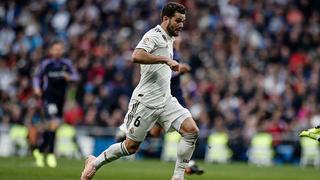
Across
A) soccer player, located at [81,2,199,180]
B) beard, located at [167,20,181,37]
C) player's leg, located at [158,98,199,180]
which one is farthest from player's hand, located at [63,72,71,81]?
beard, located at [167,20,181,37]

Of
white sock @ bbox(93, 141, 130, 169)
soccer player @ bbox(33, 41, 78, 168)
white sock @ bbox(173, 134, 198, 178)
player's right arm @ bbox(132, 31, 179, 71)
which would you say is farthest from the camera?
soccer player @ bbox(33, 41, 78, 168)

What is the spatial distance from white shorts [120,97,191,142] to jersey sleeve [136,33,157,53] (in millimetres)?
811

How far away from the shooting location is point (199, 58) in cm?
2888

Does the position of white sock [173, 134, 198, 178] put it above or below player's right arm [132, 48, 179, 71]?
below

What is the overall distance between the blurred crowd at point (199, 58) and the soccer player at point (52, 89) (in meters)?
7.29

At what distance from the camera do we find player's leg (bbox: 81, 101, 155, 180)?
1241 cm

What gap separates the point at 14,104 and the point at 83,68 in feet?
8.24

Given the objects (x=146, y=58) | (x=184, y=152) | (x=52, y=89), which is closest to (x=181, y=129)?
(x=184, y=152)

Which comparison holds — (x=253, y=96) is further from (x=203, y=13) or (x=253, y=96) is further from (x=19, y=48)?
(x=19, y=48)

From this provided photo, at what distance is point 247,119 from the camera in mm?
26484

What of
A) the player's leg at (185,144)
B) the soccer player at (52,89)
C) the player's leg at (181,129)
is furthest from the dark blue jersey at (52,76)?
the player's leg at (185,144)

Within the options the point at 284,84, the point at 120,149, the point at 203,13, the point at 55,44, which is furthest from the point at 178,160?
the point at 203,13

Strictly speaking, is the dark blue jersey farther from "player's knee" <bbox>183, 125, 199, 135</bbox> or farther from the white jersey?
"player's knee" <bbox>183, 125, 199, 135</bbox>

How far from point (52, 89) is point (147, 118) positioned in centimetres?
698
